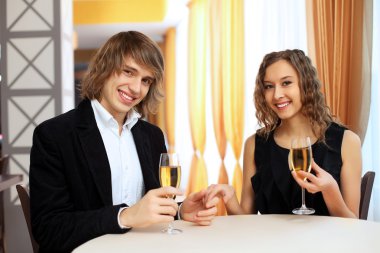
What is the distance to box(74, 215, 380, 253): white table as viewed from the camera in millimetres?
1403

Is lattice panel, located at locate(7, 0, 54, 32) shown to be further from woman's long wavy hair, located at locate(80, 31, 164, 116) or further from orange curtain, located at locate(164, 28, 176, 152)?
orange curtain, located at locate(164, 28, 176, 152)

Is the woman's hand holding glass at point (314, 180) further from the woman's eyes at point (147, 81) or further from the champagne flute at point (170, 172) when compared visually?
the woman's eyes at point (147, 81)

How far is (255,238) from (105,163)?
665 millimetres

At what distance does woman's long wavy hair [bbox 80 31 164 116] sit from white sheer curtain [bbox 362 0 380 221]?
1.76 meters

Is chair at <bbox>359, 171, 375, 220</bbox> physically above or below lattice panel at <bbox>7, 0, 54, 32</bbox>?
below

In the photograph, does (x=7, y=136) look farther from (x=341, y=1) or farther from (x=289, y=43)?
(x=341, y=1)

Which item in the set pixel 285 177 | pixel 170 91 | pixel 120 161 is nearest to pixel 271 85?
pixel 285 177

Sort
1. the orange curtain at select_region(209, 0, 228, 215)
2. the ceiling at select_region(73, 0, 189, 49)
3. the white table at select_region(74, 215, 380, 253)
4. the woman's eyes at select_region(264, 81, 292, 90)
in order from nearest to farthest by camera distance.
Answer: the white table at select_region(74, 215, 380, 253)
the woman's eyes at select_region(264, 81, 292, 90)
the orange curtain at select_region(209, 0, 228, 215)
the ceiling at select_region(73, 0, 189, 49)

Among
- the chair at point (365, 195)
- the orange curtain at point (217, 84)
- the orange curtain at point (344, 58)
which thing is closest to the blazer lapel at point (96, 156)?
the chair at point (365, 195)

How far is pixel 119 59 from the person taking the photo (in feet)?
6.24

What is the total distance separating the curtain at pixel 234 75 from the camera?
5125mm

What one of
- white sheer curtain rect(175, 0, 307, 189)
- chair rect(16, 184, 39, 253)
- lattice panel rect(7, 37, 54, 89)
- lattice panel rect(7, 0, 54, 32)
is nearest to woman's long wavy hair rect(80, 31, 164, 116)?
chair rect(16, 184, 39, 253)

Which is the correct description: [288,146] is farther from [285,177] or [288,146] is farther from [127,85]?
[127,85]

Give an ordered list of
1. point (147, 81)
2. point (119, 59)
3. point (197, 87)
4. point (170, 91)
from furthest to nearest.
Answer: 1. point (170, 91)
2. point (197, 87)
3. point (147, 81)
4. point (119, 59)
